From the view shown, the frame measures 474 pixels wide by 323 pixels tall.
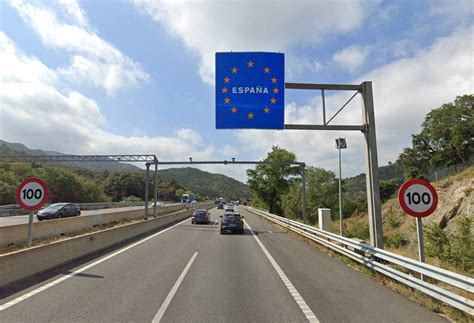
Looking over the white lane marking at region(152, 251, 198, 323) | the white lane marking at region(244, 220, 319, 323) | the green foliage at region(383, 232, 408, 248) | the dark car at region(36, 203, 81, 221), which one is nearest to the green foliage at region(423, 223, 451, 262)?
the green foliage at region(383, 232, 408, 248)

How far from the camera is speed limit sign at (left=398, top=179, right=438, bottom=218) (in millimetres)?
6746

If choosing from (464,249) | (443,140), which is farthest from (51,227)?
(443,140)

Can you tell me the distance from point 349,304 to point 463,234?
13.6 m

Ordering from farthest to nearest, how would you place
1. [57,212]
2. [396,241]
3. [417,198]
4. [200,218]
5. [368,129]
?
[200,218], [57,212], [396,241], [368,129], [417,198]

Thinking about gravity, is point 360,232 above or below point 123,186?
below

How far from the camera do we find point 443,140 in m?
53.4

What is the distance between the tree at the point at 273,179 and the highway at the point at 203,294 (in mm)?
50727

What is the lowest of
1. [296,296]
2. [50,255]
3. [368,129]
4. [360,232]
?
[360,232]

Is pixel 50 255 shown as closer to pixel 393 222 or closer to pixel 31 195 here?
pixel 31 195

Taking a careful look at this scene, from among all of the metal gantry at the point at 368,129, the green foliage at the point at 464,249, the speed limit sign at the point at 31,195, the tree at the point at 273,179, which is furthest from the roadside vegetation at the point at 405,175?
the speed limit sign at the point at 31,195

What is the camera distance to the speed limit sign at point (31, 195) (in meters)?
8.31

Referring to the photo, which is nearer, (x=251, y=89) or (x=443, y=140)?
(x=251, y=89)

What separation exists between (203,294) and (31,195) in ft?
19.1

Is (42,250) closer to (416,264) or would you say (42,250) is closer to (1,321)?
(1,321)
